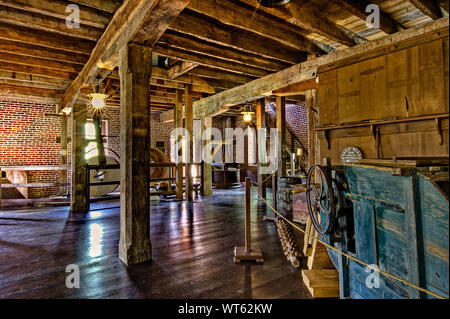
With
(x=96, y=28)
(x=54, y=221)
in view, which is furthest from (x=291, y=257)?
(x=54, y=221)

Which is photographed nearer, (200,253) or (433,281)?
(433,281)

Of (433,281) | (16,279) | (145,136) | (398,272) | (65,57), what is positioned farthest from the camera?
(65,57)

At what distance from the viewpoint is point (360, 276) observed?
5.61ft

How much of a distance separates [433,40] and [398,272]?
240cm

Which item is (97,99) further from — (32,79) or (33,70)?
(32,79)

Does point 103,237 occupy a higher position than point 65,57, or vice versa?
point 65,57

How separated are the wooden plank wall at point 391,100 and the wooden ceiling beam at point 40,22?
10.6 feet

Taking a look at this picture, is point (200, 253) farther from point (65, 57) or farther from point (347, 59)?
point (65, 57)

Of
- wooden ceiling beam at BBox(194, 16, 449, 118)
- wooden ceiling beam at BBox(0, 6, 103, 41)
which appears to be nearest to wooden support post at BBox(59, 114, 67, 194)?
wooden ceiling beam at BBox(194, 16, 449, 118)

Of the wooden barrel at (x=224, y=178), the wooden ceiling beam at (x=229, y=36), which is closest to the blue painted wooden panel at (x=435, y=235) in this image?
the wooden ceiling beam at (x=229, y=36)

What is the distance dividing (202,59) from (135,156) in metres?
2.44

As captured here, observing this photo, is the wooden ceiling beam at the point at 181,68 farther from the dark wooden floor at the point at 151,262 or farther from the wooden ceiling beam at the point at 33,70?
the dark wooden floor at the point at 151,262

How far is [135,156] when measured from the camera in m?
2.66

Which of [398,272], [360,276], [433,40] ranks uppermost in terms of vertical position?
[433,40]
